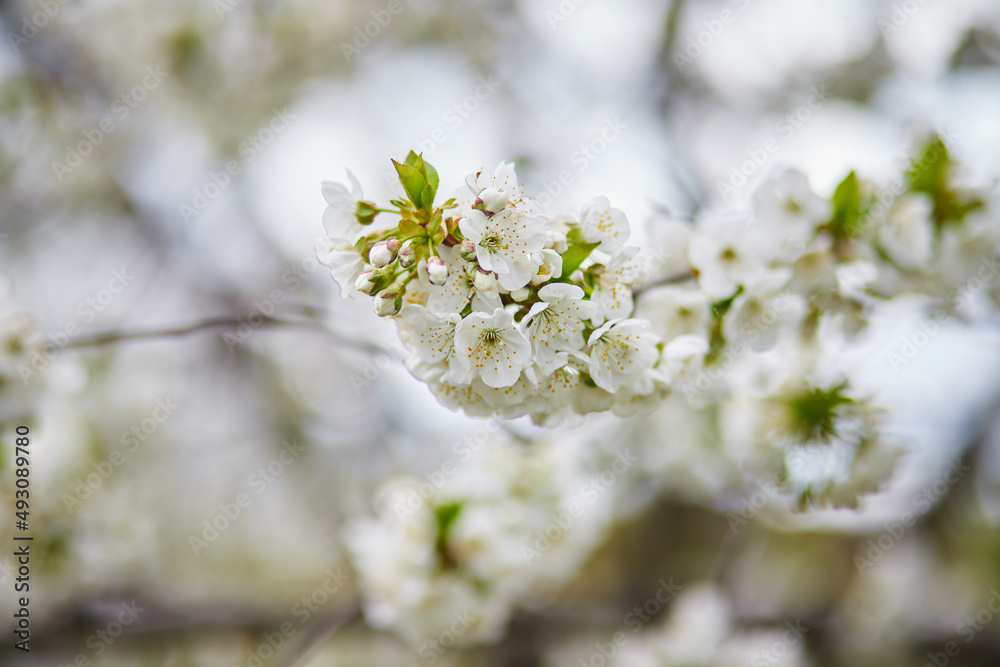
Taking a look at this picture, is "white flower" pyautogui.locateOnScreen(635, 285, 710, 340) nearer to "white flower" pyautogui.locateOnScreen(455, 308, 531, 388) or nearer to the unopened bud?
"white flower" pyautogui.locateOnScreen(455, 308, 531, 388)

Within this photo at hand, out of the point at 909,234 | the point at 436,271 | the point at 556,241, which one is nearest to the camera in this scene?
the point at 436,271

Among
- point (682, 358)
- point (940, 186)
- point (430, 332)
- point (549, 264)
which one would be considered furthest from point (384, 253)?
point (940, 186)

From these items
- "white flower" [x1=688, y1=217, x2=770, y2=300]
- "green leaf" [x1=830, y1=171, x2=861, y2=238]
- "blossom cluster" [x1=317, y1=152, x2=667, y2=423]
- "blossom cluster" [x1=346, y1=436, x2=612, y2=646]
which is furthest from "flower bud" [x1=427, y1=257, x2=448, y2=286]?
"blossom cluster" [x1=346, y1=436, x2=612, y2=646]

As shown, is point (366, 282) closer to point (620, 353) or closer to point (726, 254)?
A: point (620, 353)

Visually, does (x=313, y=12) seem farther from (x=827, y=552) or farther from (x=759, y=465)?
(x=827, y=552)

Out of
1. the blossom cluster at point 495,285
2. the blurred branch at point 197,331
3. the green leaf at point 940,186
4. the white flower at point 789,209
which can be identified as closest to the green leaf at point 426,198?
the blossom cluster at point 495,285
